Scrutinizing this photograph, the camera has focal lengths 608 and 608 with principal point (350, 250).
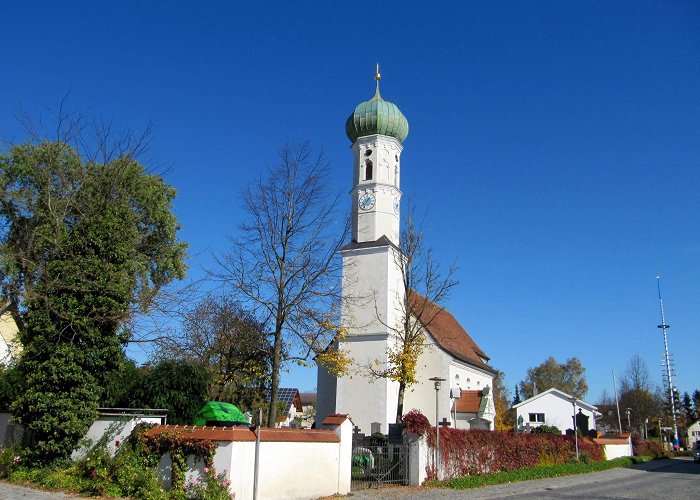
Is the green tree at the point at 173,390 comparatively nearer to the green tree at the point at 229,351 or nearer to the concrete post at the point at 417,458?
the green tree at the point at 229,351

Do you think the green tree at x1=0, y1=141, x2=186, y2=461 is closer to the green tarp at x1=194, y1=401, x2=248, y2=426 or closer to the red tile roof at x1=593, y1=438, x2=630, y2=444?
the green tarp at x1=194, y1=401, x2=248, y2=426

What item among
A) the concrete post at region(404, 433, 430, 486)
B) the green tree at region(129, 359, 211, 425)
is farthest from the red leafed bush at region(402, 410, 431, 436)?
the green tree at region(129, 359, 211, 425)

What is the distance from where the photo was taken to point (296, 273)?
878 inches

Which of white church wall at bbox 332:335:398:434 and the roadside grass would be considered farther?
white church wall at bbox 332:335:398:434

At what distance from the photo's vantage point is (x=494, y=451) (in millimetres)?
23734

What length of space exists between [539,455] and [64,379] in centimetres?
2013

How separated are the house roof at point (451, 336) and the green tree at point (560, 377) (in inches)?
1387

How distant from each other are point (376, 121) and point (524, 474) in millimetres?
22212

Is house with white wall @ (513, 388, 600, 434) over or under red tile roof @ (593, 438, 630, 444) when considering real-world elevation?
over

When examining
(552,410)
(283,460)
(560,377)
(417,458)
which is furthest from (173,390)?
(560,377)

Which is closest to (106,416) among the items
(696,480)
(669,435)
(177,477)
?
(177,477)

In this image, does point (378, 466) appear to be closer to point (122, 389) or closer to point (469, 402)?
point (122, 389)

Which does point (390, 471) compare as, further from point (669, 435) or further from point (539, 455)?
point (669, 435)

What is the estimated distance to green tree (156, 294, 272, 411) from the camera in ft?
79.8
